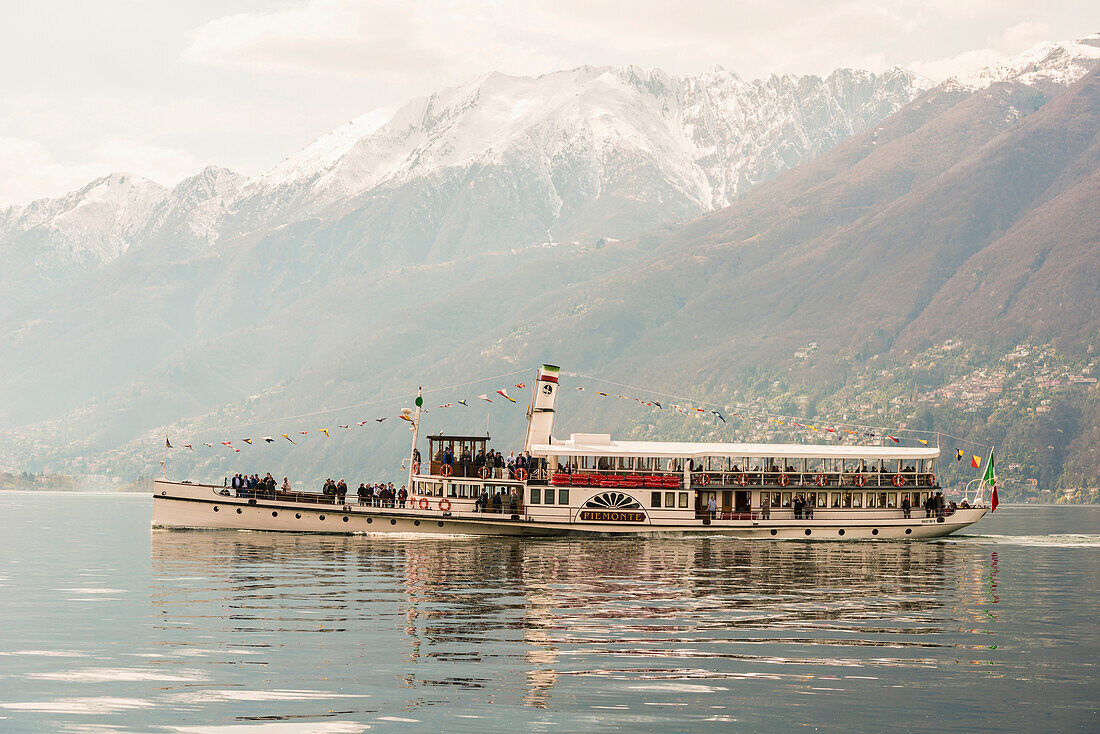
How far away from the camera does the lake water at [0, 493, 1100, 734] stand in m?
24.8

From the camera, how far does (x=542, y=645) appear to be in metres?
32.6

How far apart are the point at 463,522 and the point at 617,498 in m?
9.77

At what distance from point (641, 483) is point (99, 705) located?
171 ft

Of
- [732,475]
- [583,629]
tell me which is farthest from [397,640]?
[732,475]

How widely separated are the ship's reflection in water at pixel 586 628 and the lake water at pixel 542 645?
0.12m

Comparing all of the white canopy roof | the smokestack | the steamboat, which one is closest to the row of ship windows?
the steamboat

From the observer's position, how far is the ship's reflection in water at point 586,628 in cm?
2639

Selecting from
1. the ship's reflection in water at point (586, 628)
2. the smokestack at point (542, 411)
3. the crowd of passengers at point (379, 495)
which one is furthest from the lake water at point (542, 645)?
the smokestack at point (542, 411)

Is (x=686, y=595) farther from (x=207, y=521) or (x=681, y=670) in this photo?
(x=207, y=521)

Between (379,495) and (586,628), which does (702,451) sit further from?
(586,628)

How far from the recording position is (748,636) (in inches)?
1377

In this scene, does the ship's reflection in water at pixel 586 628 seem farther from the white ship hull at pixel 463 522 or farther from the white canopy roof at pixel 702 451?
the white canopy roof at pixel 702 451

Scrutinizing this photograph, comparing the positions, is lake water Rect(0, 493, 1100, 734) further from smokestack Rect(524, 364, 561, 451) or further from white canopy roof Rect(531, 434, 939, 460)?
smokestack Rect(524, 364, 561, 451)

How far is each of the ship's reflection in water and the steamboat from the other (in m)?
10.2
